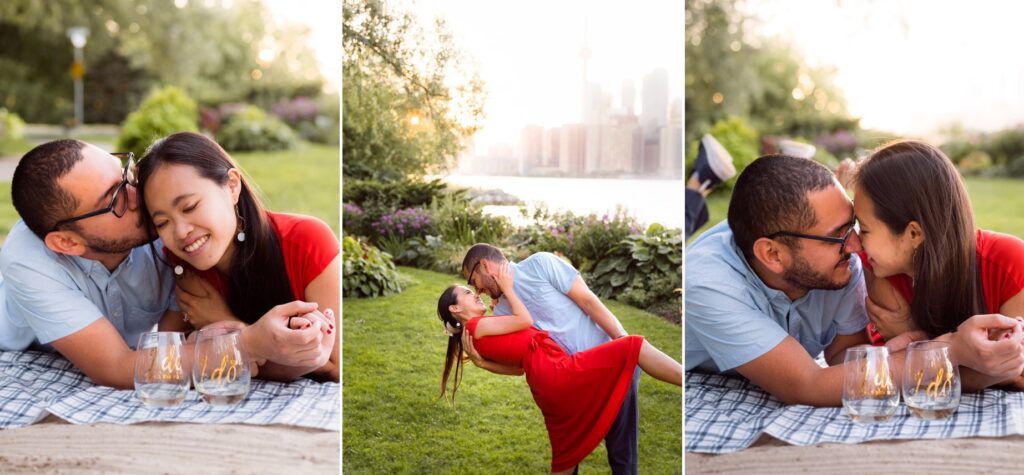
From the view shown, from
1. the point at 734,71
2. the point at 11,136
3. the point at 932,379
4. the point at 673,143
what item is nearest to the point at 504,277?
the point at 673,143

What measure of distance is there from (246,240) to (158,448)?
863 mm

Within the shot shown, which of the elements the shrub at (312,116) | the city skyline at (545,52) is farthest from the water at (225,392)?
the shrub at (312,116)

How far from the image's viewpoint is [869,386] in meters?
3.53

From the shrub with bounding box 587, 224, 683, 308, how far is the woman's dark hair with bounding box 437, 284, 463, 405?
20.9 inches

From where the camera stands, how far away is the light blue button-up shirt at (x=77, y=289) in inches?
150

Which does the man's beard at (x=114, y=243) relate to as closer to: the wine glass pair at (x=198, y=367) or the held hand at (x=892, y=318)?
the wine glass pair at (x=198, y=367)

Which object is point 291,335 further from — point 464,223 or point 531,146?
point 531,146

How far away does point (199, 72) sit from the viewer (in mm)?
9477

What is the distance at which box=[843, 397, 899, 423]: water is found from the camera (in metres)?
3.53

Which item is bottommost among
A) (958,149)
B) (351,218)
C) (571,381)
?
(571,381)

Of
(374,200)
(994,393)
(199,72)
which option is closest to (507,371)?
(374,200)

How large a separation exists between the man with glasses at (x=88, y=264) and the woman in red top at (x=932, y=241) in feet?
6.96

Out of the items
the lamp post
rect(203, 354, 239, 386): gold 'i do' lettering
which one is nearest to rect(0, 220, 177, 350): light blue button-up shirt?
rect(203, 354, 239, 386): gold 'i do' lettering

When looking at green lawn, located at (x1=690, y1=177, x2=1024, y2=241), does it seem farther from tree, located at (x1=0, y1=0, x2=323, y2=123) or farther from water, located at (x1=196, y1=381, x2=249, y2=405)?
tree, located at (x1=0, y1=0, x2=323, y2=123)
